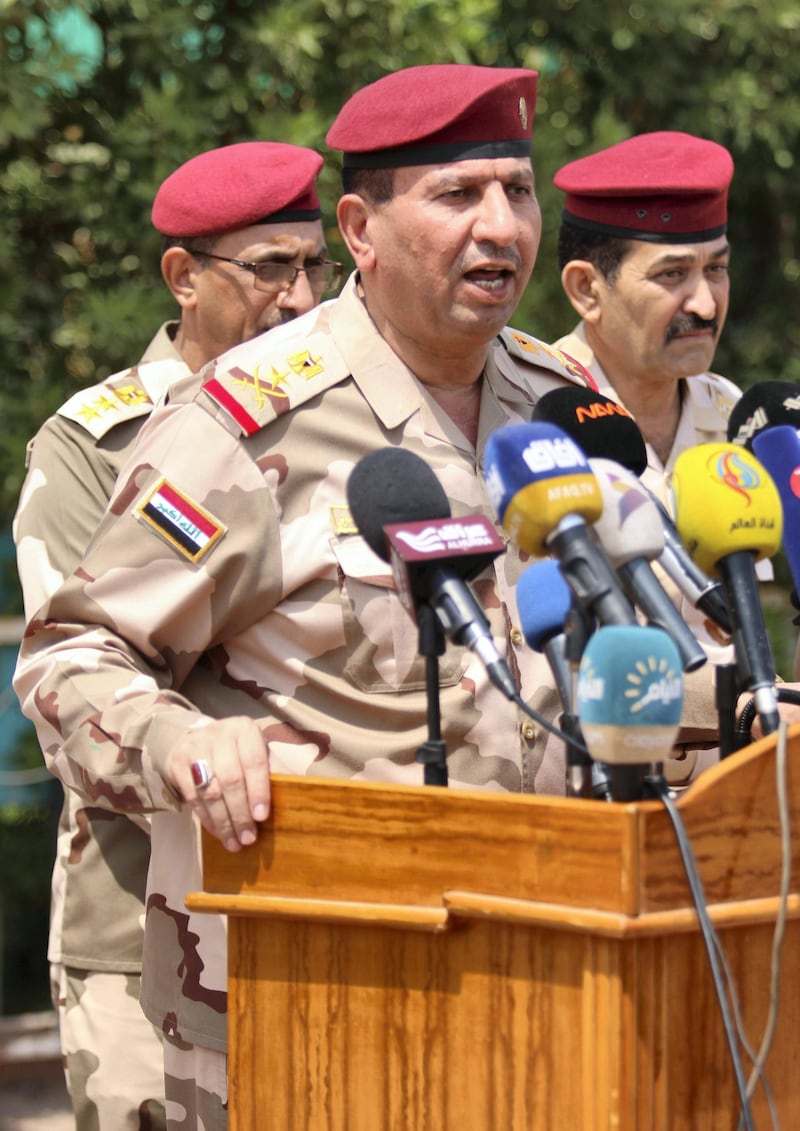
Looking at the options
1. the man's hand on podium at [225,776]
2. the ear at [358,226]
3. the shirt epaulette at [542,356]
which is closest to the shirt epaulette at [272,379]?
the ear at [358,226]

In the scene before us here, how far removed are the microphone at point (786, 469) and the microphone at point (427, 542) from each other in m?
0.59

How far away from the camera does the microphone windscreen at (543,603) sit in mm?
1973

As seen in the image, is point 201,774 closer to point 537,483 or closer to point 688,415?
point 537,483

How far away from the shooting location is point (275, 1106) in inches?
82.0

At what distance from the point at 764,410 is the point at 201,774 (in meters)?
1.06

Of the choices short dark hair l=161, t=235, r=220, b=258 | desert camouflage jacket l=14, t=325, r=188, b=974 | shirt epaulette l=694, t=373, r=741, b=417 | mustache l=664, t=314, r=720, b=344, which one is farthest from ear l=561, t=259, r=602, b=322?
desert camouflage jacket l=14, t=325, r=188, b=974

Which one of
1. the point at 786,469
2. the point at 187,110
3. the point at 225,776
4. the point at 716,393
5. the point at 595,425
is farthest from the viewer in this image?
the point at 187,110

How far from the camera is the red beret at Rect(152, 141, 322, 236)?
429 centimetres

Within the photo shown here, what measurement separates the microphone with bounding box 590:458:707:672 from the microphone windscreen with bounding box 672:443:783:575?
0.09m

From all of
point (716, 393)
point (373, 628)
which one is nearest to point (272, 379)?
point (373, 628)

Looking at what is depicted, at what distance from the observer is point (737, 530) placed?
198cm

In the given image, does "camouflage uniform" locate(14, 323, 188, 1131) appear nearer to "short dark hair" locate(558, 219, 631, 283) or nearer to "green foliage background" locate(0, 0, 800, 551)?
"short dark hair" locate(558, 219, 631, 283)

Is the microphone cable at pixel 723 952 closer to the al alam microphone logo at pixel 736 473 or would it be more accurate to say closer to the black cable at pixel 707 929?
the black cable at pixel 707 929

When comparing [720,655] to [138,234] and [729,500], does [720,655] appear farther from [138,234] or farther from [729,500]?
[138,234]
